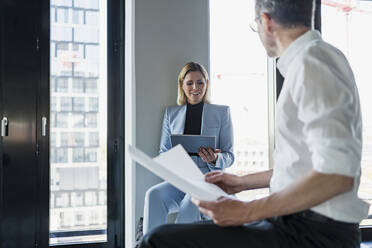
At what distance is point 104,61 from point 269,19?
70.3 inches

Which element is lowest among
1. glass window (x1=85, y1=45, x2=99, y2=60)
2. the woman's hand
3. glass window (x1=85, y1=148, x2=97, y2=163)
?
glass window (x1=85, y1=148, x2=97, y2=163)

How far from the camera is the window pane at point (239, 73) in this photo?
262cm

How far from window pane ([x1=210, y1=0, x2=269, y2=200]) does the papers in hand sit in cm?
162

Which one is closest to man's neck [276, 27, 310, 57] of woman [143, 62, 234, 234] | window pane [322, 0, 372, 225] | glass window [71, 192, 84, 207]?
woman [143, 62, 234, 234]

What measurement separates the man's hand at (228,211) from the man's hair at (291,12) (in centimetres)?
49

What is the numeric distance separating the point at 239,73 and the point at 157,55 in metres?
0.63

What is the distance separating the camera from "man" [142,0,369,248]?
766 mm

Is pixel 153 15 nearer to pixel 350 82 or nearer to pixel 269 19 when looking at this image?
pixel 269 19

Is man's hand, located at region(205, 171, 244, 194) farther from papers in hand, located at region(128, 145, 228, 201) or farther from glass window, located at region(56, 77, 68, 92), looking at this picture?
glass window, located at region(56, 77, 68, 92)

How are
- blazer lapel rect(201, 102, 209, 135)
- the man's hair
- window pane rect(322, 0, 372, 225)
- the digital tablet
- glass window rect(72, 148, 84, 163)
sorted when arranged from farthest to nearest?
window pane rect(322, 0, 372, 225) < glass window rect(72, 148, 84, 163) < blazer lapel rect(201, 102, 209, 135) < the digital tablet < the man's hair

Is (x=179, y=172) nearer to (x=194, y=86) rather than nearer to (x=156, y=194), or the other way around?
(x=156, y=194)

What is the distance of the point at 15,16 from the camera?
7.73 ft

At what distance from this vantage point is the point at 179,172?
0.99 m

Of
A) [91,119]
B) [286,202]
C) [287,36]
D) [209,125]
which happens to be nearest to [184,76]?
[209,125]
